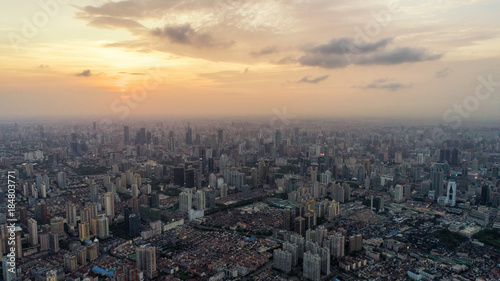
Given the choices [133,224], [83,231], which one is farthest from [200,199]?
[83,231]

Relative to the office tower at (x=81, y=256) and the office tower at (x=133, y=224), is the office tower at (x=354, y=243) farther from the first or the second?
the office tower at (x=81, y=256)

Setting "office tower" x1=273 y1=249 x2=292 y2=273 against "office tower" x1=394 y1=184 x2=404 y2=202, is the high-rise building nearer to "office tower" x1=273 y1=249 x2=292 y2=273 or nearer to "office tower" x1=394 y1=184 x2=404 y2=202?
"office tower" x1=273 y1=249 x2=292 y2=273

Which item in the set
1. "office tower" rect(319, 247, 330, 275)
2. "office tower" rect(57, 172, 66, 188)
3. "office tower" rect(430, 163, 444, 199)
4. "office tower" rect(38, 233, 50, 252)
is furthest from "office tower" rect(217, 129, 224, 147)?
"office tower" rect(319, 247, 330, 275)

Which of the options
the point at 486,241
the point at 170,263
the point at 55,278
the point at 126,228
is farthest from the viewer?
the point at 126,228

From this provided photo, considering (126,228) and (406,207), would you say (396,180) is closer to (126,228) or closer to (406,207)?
(406,207)

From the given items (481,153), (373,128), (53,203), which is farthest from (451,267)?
(373,128)
